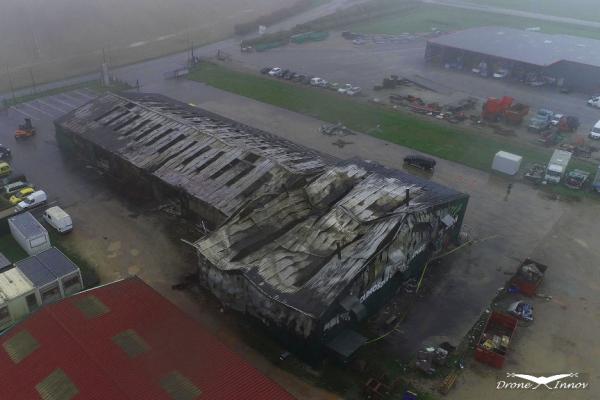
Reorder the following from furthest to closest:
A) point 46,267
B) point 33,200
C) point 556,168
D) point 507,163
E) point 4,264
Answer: point 507,163
point 556,168
point 33,200
point 4,264
point 46,267

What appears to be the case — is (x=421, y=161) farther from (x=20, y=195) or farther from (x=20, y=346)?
(x=20, y=346)

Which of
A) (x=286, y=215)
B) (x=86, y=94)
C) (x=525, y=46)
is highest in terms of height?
(x=525, y=46)

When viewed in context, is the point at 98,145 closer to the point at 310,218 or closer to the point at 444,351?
the point at 310,218

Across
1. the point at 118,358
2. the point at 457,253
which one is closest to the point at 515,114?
the point at 457,253

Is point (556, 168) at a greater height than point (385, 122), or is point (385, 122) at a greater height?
A: point (556, 168)

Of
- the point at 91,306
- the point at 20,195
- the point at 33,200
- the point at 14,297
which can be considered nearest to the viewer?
the point at 91,306

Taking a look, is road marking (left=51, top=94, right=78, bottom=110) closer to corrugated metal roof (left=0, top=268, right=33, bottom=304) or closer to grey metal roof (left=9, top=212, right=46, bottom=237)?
grey metal roof (left=9, top=212, right=46, bottom=237)
